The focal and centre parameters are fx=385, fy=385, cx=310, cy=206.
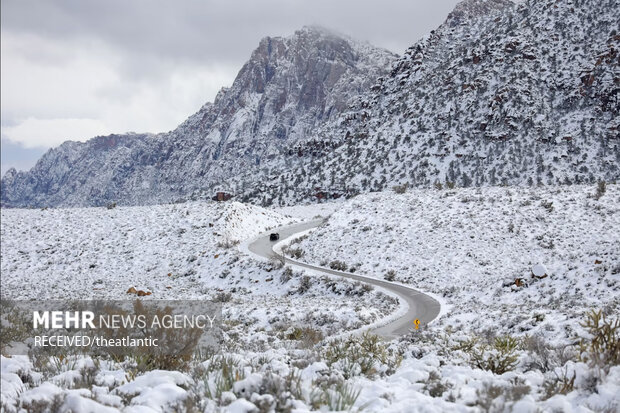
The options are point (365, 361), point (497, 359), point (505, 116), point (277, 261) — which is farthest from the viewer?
point (505, 116)

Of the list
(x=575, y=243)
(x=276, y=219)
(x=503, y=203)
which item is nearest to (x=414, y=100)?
(x=276, y=219)

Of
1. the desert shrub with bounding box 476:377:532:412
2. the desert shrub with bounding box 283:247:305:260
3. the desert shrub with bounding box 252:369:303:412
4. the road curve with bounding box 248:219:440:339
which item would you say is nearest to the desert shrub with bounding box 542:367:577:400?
the desert shrub with bounding box 476:377:532:412

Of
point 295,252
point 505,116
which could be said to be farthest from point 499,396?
point 505,116

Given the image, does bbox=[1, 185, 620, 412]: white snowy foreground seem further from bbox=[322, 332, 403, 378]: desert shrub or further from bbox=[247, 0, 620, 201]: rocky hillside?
bbox=[247, 0, 620, 201]: rocky hillside

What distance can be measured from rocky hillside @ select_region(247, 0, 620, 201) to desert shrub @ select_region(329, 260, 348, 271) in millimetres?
39016

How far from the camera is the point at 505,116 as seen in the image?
229 feet

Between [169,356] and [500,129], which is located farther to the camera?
[500,129]

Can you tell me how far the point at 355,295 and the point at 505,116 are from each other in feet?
199

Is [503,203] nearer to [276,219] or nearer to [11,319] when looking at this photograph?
[276,219]

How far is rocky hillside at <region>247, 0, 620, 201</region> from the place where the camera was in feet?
203

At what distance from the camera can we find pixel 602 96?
6650cm

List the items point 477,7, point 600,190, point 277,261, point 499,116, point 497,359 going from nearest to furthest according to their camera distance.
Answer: point 497,359
point 277,261
point 600,190
point 499,116
point 477,7

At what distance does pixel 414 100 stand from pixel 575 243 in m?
63.8

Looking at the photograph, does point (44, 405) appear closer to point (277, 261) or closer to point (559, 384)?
point (559, 384)
